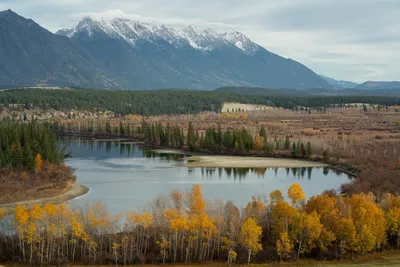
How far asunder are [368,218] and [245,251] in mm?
9460

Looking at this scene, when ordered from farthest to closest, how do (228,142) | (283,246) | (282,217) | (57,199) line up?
(228,142) → (57,199) → (282,217) → (283,246)

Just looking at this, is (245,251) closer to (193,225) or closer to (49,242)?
(193,225)

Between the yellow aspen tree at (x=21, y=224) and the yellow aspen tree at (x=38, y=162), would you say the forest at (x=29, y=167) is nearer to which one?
the yellow aspen tree at (x=38, y=162)

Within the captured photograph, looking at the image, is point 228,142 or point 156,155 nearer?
point 156,155

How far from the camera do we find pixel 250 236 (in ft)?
131

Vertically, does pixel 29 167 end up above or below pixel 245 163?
above

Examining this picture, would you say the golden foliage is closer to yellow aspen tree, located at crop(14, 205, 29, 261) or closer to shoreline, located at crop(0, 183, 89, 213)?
yellow aspen tree, located at crop(14, 205, 29, 261)

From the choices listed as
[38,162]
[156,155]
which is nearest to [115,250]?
[38,162]

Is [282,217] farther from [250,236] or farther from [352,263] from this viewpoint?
[352,263]

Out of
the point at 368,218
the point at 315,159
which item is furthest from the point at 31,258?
the point at 315,159

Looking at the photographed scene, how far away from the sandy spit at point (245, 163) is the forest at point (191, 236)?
5029 centimetres

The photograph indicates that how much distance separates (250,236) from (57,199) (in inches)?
1196

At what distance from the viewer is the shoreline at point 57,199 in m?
58.5

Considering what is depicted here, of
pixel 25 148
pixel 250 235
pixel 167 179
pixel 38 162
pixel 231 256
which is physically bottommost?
pixel 167 179
